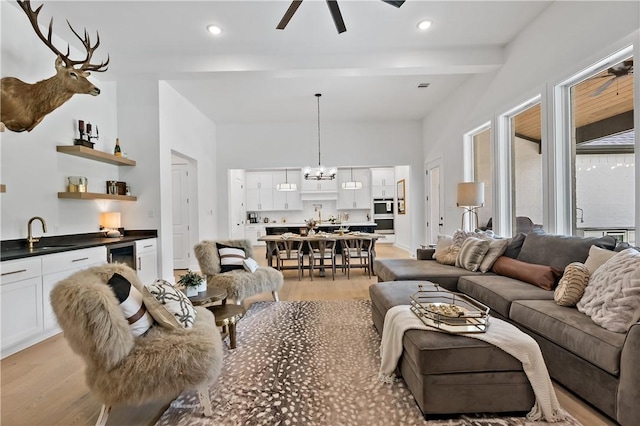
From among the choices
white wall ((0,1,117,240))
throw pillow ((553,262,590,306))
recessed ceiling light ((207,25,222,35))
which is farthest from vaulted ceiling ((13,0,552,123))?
throw pillow ((553,262,590,306))

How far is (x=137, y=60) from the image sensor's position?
4.05 meters

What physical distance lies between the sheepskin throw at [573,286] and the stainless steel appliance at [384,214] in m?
8.08

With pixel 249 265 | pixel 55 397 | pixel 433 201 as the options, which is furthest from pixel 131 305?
pixel 433 201

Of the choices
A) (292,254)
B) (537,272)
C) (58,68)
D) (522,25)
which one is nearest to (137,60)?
(58,68)

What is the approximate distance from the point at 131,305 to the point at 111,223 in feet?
11.0

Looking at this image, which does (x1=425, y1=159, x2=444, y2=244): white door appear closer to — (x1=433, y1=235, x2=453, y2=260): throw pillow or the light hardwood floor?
(x1=433, y1=235, x2=453, y2=260): throw pillow

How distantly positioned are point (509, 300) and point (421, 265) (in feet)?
4.52

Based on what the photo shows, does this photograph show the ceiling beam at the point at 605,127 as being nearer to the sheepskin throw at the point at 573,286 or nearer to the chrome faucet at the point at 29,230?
the sheepskin throw at the point at 573,286

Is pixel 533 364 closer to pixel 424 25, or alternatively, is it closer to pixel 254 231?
pixel 424 25

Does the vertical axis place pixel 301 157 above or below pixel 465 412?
above

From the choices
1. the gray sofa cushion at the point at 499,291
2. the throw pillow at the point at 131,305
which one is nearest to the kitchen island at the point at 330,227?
the gray sofa cushion at the point at 499,291

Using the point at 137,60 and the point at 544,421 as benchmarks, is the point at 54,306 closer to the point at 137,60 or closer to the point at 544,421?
the point at 544,421

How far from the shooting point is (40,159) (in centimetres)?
332

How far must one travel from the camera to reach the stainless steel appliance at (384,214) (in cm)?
1029
